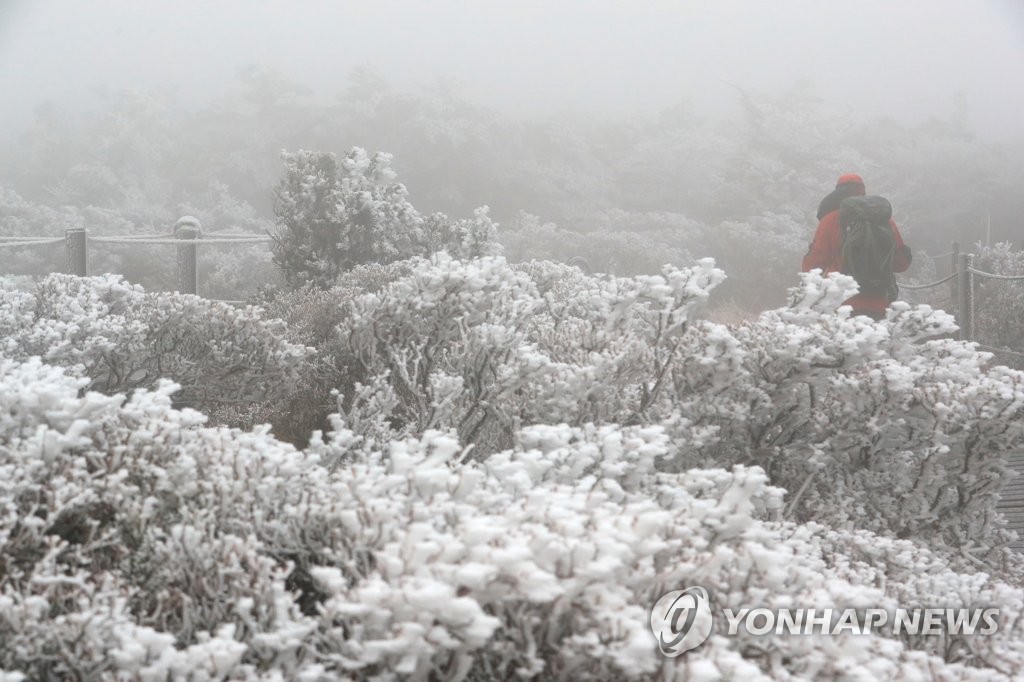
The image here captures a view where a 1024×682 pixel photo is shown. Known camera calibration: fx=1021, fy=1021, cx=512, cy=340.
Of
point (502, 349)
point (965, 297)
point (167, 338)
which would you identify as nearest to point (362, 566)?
point (502, 349)

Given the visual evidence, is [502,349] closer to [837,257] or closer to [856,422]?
[856,422]

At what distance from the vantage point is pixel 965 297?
404 inches

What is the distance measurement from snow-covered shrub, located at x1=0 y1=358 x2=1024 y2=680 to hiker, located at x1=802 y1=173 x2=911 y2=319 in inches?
191

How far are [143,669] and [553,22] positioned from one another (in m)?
44.4

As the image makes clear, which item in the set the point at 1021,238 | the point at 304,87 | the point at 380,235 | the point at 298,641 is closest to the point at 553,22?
the point at 304,87

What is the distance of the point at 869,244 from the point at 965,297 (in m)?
3.02

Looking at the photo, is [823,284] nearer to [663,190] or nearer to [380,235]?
[380,235]

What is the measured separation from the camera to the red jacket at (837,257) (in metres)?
7.99

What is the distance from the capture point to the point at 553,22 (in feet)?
145

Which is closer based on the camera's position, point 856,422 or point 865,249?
point 856,422

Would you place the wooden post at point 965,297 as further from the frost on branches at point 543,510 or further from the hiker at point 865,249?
the frost on branches at point 543,510

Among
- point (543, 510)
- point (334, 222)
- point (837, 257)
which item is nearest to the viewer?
point (543, 510)

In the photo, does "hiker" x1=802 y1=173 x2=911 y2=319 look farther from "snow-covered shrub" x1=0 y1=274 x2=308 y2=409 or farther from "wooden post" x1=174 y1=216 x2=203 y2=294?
"wooden post" x1=174 y1=216 x2=203 y2=294

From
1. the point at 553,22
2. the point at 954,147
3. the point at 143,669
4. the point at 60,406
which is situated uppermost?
the point at 553,22
